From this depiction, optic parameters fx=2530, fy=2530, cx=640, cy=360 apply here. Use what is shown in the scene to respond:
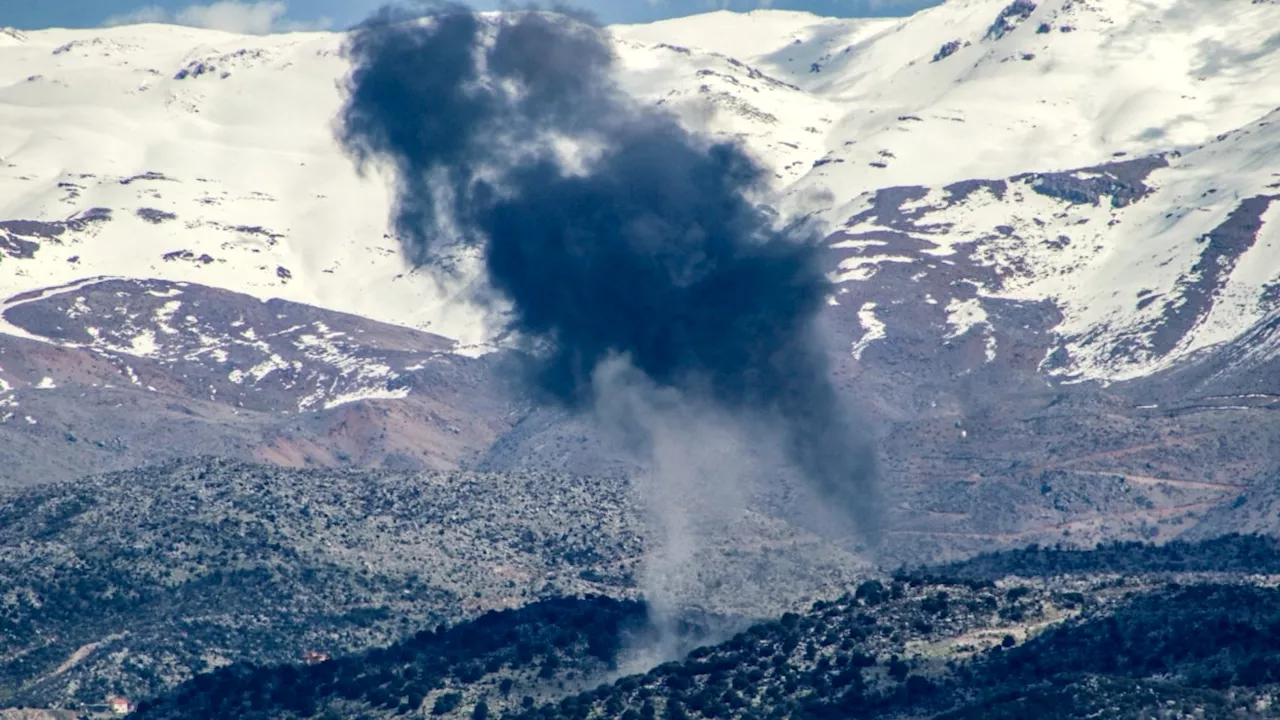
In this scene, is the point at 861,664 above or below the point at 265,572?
above

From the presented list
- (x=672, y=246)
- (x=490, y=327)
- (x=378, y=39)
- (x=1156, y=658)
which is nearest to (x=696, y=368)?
(x=672, y=246)

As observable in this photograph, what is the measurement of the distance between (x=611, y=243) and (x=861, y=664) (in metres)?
45.5

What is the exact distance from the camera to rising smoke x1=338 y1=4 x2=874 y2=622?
168 metres

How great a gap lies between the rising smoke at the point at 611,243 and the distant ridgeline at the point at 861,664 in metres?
16.7

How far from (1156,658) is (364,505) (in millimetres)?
85955

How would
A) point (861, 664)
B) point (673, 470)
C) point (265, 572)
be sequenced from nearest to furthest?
1. point (861, 664)
2. point (673, 470)
3. point (265, 572)

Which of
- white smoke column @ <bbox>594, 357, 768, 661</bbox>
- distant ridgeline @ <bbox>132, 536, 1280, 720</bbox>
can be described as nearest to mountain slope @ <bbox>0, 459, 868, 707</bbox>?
white smoke column @ <bbox>594, 357, 768, 661</bbox>

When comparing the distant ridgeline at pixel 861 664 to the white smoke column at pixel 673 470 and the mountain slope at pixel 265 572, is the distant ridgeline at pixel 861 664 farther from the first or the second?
the mountain slope at pixel 265 572

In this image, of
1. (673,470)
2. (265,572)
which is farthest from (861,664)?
(265,572)

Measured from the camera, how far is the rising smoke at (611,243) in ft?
550

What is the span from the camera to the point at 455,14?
176m

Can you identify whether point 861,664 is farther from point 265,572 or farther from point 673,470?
point 265,572

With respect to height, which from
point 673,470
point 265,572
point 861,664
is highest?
point 861,664

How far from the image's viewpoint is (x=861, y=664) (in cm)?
13175
